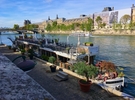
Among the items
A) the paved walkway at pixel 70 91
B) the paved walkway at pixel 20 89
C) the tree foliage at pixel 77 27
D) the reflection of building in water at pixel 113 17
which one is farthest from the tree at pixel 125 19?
the paved walkway at pixel 20 89

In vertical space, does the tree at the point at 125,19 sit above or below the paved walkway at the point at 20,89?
above

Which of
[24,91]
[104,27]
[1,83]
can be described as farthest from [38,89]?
[104,27]

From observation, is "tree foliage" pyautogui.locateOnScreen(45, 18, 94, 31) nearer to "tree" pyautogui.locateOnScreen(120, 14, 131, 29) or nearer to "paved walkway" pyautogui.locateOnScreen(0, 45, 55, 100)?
"tree" pyautogui.locateOnScreen(120, 14, 131, 29)

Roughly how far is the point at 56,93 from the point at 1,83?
6217 millimetres

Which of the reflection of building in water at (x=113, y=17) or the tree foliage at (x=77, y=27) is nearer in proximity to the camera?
the tree foliage at (x=77, y=27)

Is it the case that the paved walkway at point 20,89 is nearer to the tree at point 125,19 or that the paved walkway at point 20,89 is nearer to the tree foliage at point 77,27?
the tree foliage at point 77,27

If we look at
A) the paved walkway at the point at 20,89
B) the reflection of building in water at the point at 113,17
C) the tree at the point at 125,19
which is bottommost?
the paved walkway at the point at 20,89

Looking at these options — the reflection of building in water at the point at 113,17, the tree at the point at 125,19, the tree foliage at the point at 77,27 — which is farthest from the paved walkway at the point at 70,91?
the reflection of building in water at the point at 113,17

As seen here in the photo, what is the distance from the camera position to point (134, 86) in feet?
49.6

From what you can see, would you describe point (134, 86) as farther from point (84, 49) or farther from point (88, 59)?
point (84, 49)

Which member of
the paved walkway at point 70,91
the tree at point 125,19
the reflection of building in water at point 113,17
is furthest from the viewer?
the reflection of building in water at point 113,17

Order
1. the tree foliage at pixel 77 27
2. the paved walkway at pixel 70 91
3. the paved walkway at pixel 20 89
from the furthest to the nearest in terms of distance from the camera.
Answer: the tree foliage at pixel 77 27 < the paved walkway at pixel 70 91 < the paved walkway at pixel 20 89

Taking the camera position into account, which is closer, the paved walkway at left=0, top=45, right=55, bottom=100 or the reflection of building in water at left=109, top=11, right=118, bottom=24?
the paved walkway at left=0, top=45, right=55, bottom=100

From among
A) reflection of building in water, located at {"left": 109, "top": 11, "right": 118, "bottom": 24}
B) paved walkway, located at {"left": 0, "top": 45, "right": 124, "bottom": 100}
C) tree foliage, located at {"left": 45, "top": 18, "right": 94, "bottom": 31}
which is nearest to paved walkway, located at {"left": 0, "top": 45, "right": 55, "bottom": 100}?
paved walkway, located at {"left": 0, "top": 45, "right": 124, "bottom": 100}
